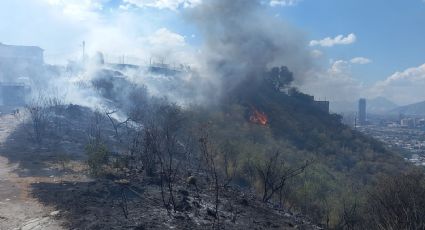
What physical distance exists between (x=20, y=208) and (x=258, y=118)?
33837mm

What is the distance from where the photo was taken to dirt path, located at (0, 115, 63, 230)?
438 inches

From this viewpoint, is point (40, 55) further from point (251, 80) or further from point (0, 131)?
point (0, 131)

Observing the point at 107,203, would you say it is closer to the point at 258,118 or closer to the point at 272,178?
the point at 272,178

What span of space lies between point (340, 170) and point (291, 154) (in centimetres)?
595

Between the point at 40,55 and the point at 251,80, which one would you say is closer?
the point at 251,80

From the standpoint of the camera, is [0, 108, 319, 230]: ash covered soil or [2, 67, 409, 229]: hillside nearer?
[0, 108, 319, 230]: ash covered soil

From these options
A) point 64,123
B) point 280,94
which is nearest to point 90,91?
point 64,123

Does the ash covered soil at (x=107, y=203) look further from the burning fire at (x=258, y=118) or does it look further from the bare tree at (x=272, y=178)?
the burning fire at (x=258, y=118)

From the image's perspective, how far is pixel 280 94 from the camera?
53531 millimetres

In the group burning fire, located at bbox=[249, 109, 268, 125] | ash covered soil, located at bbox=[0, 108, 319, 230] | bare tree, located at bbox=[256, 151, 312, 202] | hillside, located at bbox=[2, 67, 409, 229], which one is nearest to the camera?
ash covered soil, located at bbox=[0, 108, 319, 230]

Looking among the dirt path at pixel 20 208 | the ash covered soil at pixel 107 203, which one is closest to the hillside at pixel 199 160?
the ash covered soil at pixel 107 203

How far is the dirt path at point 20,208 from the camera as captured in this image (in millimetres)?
11125

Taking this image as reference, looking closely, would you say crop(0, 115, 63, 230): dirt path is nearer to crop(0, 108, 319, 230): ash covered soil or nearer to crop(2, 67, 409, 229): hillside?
crop(0, 108, 319, 230): ash covered soil

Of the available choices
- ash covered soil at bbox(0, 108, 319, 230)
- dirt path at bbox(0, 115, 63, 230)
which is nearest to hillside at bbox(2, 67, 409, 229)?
ash covered soil at bbox(0, 108, 319, 230)
